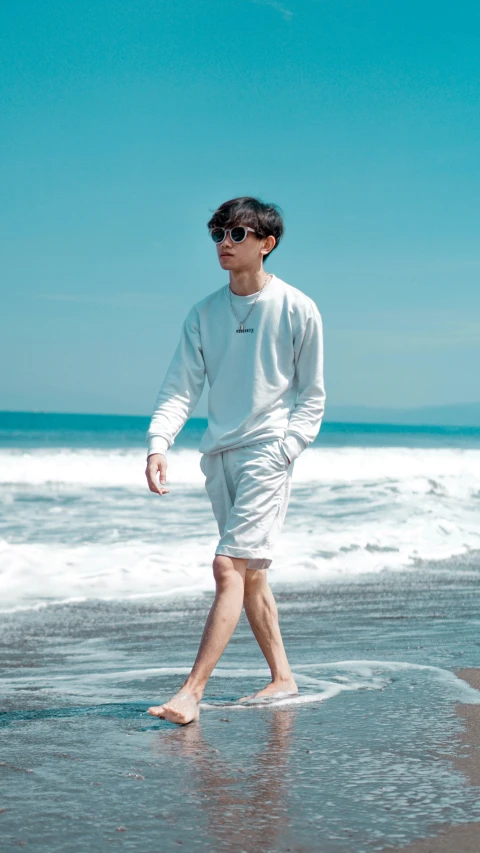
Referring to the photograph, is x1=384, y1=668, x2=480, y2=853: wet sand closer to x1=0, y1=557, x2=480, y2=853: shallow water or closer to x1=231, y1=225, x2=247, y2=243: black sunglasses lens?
x1=0, y1=557, x2=480, y2=853: shallow water

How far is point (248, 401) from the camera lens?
11.5 feet

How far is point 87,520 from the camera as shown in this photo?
11586mm

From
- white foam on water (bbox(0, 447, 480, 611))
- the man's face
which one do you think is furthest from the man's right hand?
white foam on water (bbox(0, 447, 480, 611))

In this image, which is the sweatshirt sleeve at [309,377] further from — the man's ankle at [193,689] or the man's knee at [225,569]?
the man's ankle at [193,689]

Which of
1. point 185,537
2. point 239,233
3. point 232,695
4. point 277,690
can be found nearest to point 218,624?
point 277,690

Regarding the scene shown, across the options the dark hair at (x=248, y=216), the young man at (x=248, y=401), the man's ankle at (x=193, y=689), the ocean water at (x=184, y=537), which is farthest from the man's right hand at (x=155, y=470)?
the ocean water at (x=184, y=537)

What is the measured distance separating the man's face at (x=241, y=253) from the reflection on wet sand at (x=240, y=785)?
5.41ft

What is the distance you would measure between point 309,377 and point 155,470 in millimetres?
690

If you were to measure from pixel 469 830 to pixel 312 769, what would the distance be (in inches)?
23.3

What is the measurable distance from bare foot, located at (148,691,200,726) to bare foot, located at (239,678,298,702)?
0.38m

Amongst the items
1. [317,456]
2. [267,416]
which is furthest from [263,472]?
[317,456]

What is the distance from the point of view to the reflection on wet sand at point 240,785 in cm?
211

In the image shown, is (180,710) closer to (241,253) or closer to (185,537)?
(241,253)

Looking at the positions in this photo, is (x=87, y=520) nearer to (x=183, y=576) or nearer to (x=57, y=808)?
(x=183, y=576)
